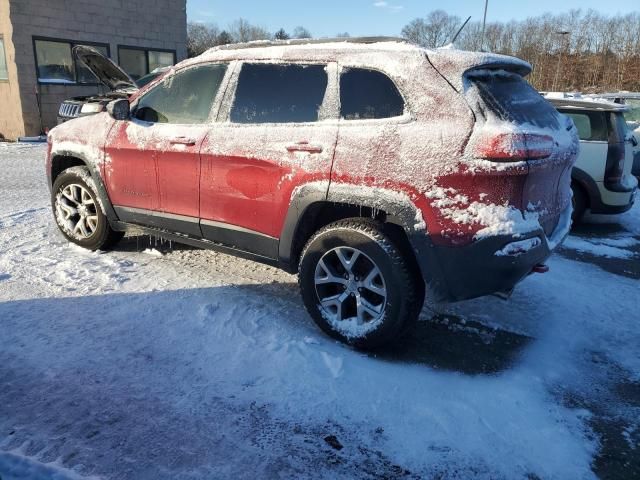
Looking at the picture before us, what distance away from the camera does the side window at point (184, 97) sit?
12.7 ft

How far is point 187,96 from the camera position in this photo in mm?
4012

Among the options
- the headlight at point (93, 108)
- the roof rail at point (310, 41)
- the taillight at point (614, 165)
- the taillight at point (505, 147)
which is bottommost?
the taillight at point (614, 165)

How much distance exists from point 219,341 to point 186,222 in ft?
3.88

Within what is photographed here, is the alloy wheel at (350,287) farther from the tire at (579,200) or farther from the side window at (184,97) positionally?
the tire at (579,200)

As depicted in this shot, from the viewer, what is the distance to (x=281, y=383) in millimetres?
2883

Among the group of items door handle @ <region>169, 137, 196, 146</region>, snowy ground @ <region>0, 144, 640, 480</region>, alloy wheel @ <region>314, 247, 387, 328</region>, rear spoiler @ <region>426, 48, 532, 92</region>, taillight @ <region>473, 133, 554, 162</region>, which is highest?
rear spoiler @ <region>426, 48, 532, 92</region>

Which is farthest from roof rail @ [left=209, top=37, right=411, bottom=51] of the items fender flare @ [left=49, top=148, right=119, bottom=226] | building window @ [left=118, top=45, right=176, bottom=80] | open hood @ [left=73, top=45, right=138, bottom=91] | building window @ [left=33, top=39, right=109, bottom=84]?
building window @ [left=118, top=45, right=176, bottom=80]

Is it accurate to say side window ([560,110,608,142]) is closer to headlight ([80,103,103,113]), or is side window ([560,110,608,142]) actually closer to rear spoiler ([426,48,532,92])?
rear spoiler ([426,48,532,92])

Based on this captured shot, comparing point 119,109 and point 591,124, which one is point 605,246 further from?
point 119,109

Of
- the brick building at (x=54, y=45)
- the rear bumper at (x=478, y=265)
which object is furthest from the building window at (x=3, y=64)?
the rear bumper at (x=478, y=265)

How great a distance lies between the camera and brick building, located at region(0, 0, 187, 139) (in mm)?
13078

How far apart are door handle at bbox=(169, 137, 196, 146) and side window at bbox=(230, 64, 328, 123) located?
38 centimetres

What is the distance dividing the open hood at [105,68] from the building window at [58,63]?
513 centimetres

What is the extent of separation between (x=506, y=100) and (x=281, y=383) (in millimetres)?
2111
